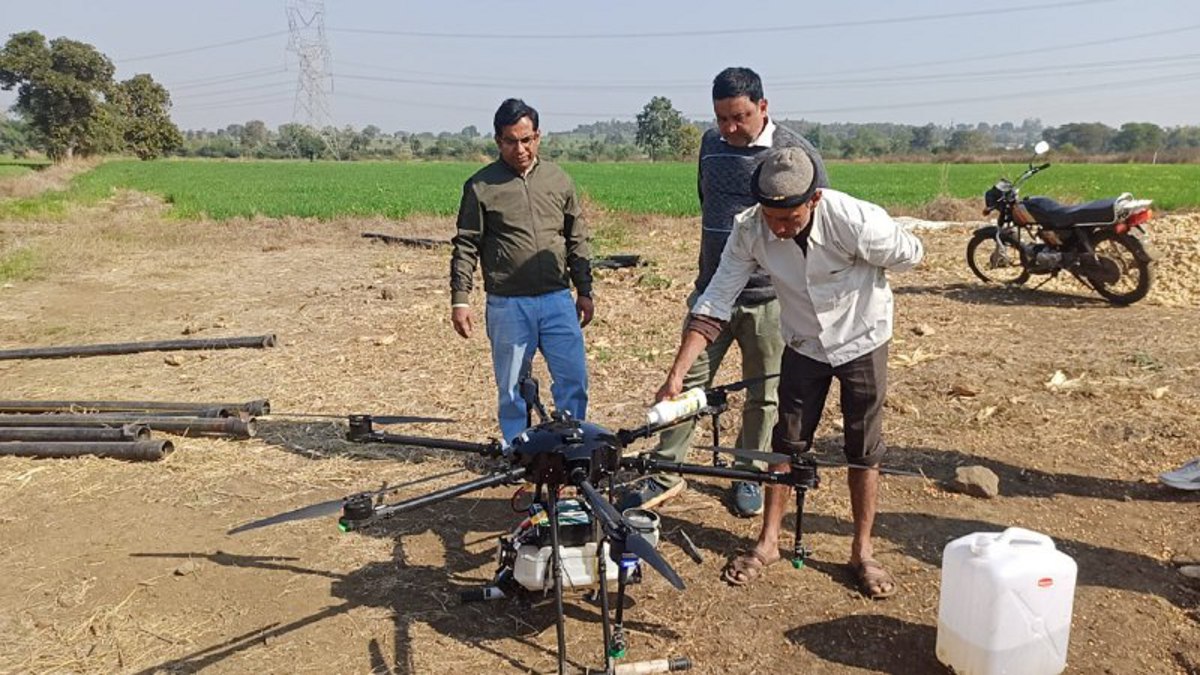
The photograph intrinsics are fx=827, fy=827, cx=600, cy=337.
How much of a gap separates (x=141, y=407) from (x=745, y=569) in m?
4.34

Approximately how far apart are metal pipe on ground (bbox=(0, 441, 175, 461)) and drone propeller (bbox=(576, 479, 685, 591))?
12.6 feet

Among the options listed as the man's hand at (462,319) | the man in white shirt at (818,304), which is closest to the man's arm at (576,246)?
the man's hand at (462,319)

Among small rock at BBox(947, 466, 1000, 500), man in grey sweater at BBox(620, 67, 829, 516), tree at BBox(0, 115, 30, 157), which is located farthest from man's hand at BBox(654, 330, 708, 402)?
tree at BBox(0, 115, 30, 157)

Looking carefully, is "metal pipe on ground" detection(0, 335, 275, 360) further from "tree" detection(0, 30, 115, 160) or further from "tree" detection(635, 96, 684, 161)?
"tree" detection(635, 96, 684, 161)

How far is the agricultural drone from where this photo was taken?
2.04 m

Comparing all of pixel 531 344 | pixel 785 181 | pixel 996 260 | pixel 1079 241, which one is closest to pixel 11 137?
pixel 996 260

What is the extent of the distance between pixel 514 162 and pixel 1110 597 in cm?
317

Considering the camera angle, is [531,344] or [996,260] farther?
[996,260]

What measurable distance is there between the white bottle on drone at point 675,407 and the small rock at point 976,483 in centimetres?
224

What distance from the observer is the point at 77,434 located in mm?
5105

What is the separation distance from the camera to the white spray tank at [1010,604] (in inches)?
103

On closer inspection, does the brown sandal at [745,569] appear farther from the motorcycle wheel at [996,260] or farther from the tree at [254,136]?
the tree at [254,136]

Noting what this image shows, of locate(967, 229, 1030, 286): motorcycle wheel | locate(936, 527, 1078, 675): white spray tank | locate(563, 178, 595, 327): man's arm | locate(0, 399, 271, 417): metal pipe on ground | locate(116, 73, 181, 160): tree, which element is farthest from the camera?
locate(116, 73, 181, 160): tree

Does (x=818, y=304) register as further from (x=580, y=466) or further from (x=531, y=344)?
(x=531, y=344)
